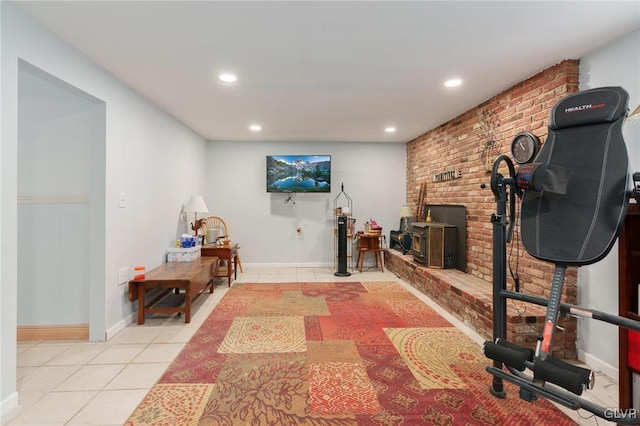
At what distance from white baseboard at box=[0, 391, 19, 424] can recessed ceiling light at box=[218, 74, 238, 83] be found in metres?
2.70

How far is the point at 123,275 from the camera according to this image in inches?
113

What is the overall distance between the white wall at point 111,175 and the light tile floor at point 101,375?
17 cm

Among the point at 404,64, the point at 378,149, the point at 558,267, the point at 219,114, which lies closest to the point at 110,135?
the point at 219,114

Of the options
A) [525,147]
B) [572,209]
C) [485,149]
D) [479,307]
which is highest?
[485,149]

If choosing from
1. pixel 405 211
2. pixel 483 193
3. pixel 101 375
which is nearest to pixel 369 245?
pixel 405 211

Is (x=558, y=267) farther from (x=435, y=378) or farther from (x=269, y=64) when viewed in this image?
(x=269, y=64)

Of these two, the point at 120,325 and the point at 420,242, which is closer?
the point at 120,325

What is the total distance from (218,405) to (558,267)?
208cm

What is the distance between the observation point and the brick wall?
2487 millimetres

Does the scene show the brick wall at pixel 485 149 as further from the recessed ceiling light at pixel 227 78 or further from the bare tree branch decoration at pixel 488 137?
the recessed ceiling light at pixel 227 78

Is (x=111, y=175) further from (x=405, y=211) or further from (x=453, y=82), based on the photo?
(x=405, y=211)

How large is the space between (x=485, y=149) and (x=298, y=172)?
3138mm

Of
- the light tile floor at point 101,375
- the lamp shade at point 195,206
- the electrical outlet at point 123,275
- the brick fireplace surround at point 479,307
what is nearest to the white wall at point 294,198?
the lamp shade at point 195,206

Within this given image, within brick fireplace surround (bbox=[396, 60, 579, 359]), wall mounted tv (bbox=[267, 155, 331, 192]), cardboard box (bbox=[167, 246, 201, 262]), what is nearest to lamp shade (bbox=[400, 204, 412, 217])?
brick fireplace surround (bbox=[396, 60, 579, 359])
